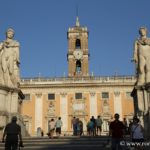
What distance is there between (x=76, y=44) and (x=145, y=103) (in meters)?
51.2

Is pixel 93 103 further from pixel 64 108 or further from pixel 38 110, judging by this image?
pixel 38 110

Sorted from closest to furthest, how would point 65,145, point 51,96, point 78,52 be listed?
point 65,145
point 51,96
point 78,52

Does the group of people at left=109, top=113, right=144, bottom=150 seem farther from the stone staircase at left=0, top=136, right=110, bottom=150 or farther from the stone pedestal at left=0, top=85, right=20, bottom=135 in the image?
the stone pedestal at left=0, top=85, right=20, bottom=135

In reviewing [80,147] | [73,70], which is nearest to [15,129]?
[80,147]

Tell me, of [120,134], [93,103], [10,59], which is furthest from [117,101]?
[120,134]

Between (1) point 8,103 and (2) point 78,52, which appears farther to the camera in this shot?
(2) point 78,52

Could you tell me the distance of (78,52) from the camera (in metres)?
65.8

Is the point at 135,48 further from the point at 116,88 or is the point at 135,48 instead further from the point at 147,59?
the point at 116,88

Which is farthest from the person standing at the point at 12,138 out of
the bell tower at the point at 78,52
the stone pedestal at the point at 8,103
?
the bell tower at the point at 78,52

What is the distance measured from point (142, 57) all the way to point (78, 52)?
1875 inches

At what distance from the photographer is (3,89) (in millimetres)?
18469

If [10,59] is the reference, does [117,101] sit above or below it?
above

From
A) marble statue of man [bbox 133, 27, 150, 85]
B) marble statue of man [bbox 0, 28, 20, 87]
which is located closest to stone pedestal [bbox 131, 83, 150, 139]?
marble statue of man [bbox 133, 27, 150, 85]

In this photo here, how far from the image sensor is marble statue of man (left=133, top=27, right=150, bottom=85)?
1817cm
